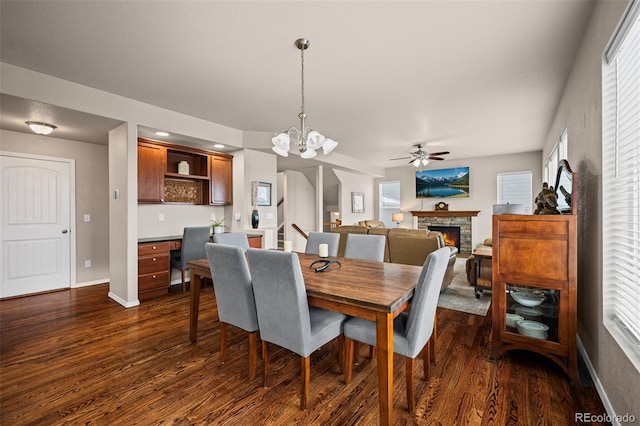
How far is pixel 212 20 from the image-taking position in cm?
209

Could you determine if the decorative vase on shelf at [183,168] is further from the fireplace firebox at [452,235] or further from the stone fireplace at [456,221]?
the fireplace firebox at [452,235]

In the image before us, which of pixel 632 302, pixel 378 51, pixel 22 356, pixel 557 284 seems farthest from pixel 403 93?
pixel 22 356

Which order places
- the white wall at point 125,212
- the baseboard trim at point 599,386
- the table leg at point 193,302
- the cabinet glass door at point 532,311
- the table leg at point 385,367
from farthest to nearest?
the white wall at point 125,212
the table leg at point 193,302
the cabinet glass door at point 532,311
the baseboard trim at point 599,386
the table leg at point 385,367

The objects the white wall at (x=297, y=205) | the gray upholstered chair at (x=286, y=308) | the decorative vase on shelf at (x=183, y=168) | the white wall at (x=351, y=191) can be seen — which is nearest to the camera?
the gray upholstered chair at (x=286, y=308)

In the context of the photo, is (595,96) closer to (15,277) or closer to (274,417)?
(274,417)

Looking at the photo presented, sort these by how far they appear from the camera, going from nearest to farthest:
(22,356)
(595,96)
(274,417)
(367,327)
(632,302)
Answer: (632,302)
(274,417)
(367,327)
(595,96)
(22,356)

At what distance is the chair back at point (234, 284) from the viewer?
6.40 feet

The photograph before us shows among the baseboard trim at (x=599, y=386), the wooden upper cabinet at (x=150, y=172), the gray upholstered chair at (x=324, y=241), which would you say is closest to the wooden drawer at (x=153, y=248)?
the wooden upper cabinet at (x=150, y=172)

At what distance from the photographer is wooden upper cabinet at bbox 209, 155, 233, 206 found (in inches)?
193

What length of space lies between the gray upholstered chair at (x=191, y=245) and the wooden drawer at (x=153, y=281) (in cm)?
22

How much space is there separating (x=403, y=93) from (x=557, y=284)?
8.12 feet

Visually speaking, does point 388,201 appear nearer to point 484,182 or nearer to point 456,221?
point 456,221

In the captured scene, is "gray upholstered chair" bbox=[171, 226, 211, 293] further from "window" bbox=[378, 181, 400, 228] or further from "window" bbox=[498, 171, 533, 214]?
"window" bbox=[498, 171, 533, 214]

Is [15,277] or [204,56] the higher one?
[204,56]
